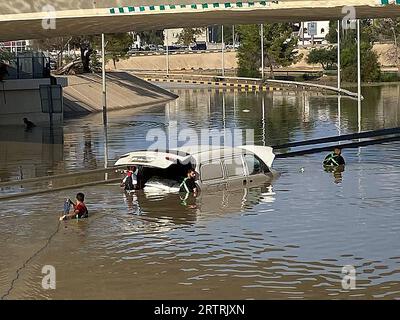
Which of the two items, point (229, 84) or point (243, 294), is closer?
point (243, 294)

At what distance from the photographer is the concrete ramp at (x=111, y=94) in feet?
197

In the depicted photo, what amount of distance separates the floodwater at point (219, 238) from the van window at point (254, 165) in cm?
55

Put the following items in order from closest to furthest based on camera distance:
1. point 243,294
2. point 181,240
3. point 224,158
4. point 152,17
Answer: point 243,294 < point 181,240 < point 224,158 < point 152,17

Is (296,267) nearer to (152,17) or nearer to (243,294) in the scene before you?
(243,294)

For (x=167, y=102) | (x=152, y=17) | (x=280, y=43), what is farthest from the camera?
(x=280, y=43)

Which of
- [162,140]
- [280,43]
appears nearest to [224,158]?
[162,140]

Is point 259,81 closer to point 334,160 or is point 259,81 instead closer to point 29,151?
point 29,151

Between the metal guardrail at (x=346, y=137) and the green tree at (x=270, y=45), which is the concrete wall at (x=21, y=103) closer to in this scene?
the metal guardrail at (x=346, y=137)

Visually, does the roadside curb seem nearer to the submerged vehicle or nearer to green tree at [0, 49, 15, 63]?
green tree at [0, 49, 15, 63]

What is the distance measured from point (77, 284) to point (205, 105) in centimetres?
5056

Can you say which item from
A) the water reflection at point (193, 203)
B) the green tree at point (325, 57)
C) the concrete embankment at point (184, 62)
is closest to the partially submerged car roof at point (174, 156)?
the water reflection at point (193, 203)

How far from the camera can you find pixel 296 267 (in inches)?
625

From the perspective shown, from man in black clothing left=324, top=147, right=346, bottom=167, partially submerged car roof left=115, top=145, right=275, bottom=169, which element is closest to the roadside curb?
man in black clothing left=324, top=147, right=346, bottom=167

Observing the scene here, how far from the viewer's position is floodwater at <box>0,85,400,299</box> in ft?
48.5
